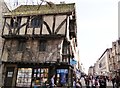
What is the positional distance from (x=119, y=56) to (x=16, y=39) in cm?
3359

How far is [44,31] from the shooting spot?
23.6m

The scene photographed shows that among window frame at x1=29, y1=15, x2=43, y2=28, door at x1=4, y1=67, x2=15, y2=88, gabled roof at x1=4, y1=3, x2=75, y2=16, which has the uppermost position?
gabled roof at x1=4, y1=3, x2=75, y2=16

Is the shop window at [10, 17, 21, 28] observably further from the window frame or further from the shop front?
the shop front

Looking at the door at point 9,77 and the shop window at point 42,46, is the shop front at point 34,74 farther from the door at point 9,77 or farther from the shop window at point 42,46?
the shop window at point 42,46

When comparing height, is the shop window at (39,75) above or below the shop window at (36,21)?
below

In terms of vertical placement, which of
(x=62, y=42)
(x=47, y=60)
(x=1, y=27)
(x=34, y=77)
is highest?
(x=1, y=27)

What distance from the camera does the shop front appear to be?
878 inches

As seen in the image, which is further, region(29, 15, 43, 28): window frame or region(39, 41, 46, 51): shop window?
region(29, 15, 43, 28): window frame

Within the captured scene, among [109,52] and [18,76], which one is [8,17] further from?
[109,52]

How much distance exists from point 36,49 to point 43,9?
651cm

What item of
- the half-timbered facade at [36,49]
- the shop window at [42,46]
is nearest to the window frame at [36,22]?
the half-timbered facade at [36,49]

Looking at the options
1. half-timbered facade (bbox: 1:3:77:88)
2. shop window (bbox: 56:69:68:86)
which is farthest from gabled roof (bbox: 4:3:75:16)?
shop window (bbox: 56:69:68:86)

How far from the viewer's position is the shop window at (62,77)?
22.4 m

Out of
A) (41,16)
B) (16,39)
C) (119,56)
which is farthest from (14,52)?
(119,56)
